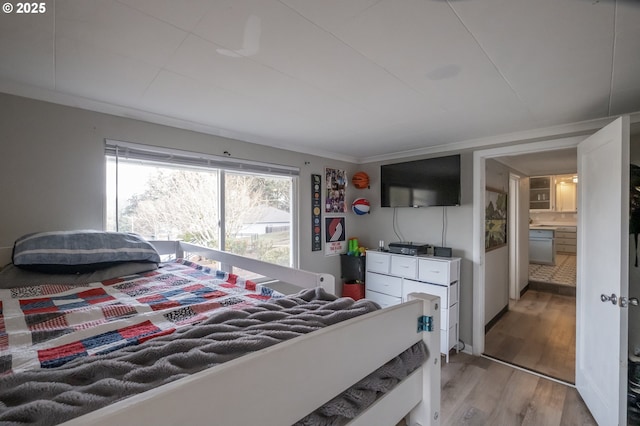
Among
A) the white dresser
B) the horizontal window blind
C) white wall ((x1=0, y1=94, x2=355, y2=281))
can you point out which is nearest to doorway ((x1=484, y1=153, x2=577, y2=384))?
the white dresser

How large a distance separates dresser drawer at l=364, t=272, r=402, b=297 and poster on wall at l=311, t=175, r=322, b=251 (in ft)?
2.39

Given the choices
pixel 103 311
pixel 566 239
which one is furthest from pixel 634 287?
pixel 566 239

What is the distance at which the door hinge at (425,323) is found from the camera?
0.94 m

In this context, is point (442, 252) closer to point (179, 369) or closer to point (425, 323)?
point (425, 323)

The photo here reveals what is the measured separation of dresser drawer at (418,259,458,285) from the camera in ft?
9.09

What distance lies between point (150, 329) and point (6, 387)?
1.32 ft

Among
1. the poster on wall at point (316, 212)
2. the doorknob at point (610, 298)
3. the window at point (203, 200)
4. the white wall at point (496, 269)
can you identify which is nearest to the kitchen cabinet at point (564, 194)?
the white wall at point (496, 269)

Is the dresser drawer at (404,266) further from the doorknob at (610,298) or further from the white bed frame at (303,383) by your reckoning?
the white bed frame at (303,383)

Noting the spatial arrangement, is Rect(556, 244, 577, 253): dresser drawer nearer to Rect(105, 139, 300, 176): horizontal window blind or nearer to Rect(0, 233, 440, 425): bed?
Rect(105, 139, 300, 176): horizontal window blind

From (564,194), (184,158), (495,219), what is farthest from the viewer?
(564,194)

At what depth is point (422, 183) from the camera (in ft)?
10.5

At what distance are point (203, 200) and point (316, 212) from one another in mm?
1323

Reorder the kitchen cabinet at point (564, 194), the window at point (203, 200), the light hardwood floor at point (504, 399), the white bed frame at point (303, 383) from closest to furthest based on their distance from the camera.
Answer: the white bed frame at point (303, 383) → the light hardwood floor at point (504, 399) → the window at point (203, 200) → the kitchen cabinet at point (564, 194)

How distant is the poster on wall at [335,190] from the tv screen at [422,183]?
1.69 feet
